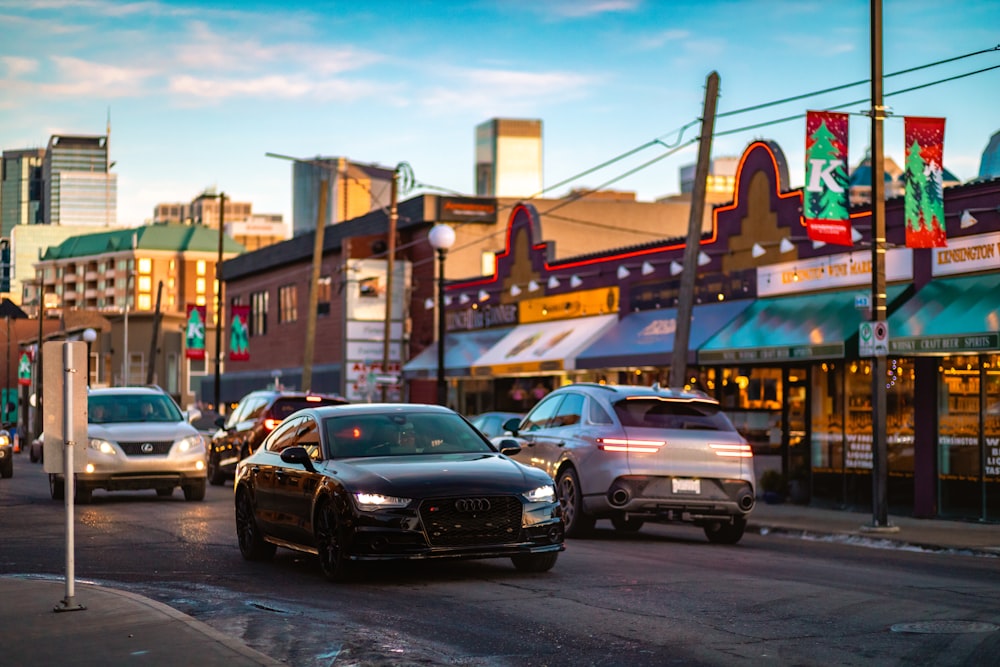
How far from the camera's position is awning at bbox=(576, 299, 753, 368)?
1166 inches

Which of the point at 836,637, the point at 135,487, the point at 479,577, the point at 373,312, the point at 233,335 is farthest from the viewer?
the point at 233,335

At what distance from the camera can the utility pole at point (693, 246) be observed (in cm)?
2641

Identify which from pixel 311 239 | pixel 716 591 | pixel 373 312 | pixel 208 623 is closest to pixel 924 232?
pixel 716 591

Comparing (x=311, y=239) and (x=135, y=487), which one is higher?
(x=311, y=239)

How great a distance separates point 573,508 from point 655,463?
3.95 feet

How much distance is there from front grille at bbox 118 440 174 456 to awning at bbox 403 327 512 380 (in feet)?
61.9

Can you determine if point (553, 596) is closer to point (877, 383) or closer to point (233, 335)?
point (877, 383)

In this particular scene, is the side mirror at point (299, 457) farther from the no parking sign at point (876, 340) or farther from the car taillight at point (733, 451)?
the no parking sign at point (876, 340)

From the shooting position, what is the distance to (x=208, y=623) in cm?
1027

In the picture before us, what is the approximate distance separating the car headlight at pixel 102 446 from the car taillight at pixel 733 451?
9.79m

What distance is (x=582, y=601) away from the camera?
11289 millimetres

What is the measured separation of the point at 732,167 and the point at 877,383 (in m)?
73.5

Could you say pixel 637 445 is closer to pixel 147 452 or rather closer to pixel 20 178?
pixel 147 452

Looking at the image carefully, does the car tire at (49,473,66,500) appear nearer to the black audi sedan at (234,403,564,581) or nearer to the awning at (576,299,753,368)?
the black audi sedan at (234,403,564,581)
